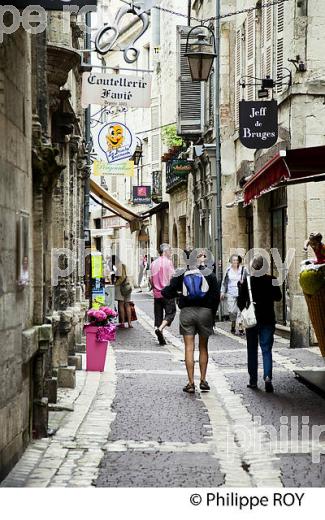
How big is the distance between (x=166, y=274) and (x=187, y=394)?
8127 mm

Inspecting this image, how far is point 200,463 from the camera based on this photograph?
7.95 m

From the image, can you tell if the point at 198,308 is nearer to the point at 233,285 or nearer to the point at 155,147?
the point at 233,285

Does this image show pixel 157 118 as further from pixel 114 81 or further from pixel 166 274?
pixel 114 81

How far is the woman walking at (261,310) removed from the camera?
12219mm

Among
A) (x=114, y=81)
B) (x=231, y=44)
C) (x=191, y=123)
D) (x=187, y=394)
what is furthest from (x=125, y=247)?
(x=187, y=394)

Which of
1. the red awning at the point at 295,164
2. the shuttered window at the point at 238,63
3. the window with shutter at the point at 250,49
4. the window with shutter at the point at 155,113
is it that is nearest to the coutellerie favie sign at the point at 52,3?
the red awning at the point at 295,164

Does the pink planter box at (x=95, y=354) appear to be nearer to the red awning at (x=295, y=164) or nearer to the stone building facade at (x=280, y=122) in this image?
the stone building facade at (x=280, y=122)

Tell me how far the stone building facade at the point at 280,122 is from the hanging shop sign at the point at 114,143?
260cm

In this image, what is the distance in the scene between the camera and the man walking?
12.0 metres

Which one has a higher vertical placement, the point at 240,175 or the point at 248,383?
the point at 240,175

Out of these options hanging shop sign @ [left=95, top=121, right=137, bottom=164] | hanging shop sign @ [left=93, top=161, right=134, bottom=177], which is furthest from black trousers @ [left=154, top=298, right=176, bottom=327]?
hanging shop sign @ [left=93, top=161, right=134, bottom=177]

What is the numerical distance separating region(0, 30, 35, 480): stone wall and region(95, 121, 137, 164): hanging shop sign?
33.5ft

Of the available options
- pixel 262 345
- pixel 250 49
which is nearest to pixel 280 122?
pixel 250 49

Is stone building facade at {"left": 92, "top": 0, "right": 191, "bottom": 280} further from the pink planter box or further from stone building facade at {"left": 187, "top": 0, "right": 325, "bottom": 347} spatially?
the pink planter box
